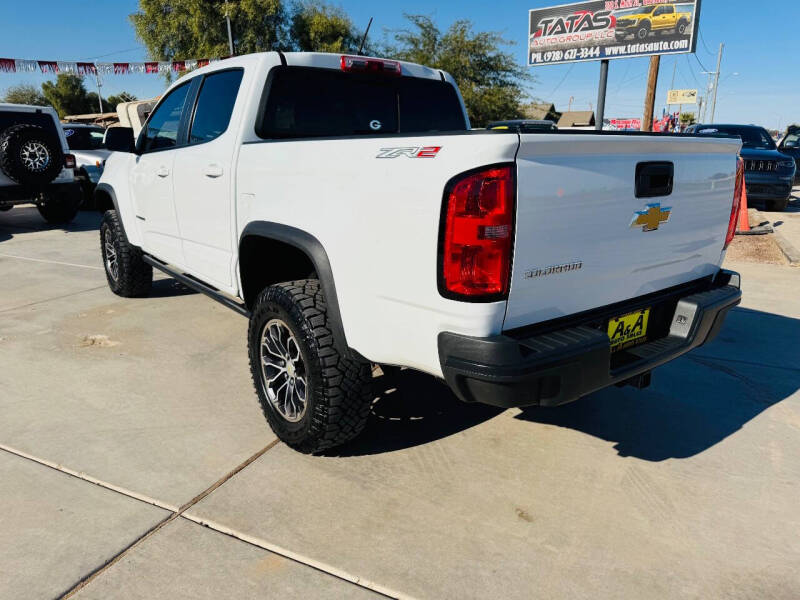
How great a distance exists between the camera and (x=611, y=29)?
55.6ft

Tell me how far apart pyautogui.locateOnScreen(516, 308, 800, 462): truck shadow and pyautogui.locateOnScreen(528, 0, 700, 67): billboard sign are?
14648 millimetres

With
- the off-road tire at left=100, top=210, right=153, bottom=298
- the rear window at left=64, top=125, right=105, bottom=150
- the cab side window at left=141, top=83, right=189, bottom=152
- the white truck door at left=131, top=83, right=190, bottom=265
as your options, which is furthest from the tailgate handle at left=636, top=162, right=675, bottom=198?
the rear window at left=64, top=125, right=105, bottom=150


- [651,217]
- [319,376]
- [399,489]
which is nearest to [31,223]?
[319,376]

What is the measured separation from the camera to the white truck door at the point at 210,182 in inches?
127

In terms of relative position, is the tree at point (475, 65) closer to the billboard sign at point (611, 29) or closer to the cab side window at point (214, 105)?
the billboard sign at point (611, 29)

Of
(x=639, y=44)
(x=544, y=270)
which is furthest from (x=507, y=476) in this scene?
(x=639, y=44)

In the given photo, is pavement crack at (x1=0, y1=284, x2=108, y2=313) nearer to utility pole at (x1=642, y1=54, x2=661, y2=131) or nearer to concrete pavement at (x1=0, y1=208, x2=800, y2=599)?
concrete pavement at (x1=0, y1=208, x2=800, y2=599)

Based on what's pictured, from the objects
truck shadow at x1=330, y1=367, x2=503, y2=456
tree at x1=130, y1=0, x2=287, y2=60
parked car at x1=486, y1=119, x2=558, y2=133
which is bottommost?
truck shadow at x1=330, y1=367, x2=503, y2=456

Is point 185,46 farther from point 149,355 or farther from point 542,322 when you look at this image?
point 542,322

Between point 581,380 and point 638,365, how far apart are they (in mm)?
448

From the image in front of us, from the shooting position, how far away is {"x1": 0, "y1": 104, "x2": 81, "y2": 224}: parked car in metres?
8.70

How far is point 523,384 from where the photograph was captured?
2006 millimetres

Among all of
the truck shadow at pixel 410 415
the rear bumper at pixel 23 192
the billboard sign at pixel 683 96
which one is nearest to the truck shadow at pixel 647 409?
the truck shadow at pixel 410 415

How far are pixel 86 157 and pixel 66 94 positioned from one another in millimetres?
62223
